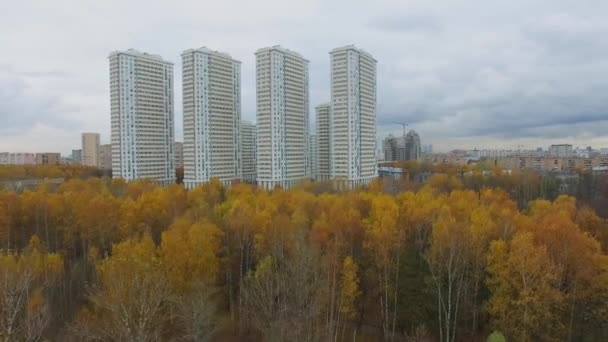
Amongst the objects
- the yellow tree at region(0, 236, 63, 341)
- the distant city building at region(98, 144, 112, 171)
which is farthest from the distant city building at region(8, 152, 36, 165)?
the yellow tree at region(0, 236, 63, 341)

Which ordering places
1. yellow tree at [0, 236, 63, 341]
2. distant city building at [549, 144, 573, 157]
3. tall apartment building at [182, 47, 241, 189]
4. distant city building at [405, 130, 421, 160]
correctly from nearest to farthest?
yellow tree at [0, 236, 63, 341] → tall apartment building at [182, 47, 241, 189] → distant city building at [405, 130, 421, 160] → distant city building at [549, 144, 573, 157]

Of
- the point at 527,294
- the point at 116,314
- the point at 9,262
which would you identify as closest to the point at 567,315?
the point at 527,294

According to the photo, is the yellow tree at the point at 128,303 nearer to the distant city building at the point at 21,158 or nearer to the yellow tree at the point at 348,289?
the yellow tree at the point at 348,289

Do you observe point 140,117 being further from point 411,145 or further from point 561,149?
point 561,149

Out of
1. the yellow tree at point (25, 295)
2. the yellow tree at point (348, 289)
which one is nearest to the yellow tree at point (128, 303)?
the yellow tree at point (25, 295)

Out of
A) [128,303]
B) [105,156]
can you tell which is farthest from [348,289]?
[105,156]

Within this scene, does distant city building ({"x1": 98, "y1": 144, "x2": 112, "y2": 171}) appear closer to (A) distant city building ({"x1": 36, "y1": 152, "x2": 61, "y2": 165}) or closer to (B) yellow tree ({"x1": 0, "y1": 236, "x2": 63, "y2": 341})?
(A) distant city building ({"x1": 36, "y1": 152, "x2": 61, "y2": 165})

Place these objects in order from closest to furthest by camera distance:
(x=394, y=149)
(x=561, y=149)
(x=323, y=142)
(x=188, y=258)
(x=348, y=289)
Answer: (x=348, y=289), (x=188, y=258), (x=323, y=142), (x=394, y=149), (x=561, y=149)
